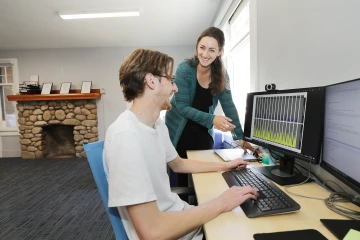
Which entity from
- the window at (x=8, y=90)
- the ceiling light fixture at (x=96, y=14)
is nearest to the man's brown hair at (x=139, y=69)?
the ceiling light fixture at (x=96, y=14)

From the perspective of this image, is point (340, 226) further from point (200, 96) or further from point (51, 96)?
point (51, 96)

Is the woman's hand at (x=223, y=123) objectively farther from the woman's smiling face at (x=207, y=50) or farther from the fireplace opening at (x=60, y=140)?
the fireplace opening at (x=60, y=140)

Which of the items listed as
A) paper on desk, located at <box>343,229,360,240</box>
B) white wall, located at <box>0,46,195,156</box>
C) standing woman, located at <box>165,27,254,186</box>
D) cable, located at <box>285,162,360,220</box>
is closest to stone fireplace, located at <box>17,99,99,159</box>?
white wall, located at <box>0,46,195,156</box>

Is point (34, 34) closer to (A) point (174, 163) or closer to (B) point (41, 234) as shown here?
(B) point (41, 234)

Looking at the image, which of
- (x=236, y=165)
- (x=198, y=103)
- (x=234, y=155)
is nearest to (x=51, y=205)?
(x=198, y=103)

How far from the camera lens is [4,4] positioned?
2945 millimetres

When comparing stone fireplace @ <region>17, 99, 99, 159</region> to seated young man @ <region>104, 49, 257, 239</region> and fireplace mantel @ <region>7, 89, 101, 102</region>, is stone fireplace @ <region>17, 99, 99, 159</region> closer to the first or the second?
fireplace mantel @ <region>7, 89, 101, 102</region>

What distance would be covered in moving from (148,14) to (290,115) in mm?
3014

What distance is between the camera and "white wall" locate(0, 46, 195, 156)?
5.44m

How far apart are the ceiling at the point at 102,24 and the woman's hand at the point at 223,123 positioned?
2.18m

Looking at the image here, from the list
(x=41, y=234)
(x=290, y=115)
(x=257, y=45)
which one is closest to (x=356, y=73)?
(x=290, y=115)

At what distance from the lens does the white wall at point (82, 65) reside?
214 inches

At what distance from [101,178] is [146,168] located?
Answer: 216mm

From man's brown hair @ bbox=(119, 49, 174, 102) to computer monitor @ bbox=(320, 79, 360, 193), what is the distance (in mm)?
645
